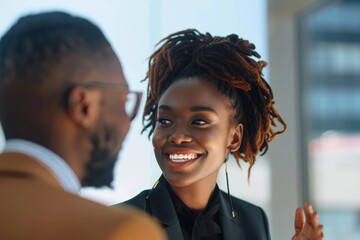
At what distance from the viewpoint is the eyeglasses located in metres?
0.82

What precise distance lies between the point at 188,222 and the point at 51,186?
0.89 metres

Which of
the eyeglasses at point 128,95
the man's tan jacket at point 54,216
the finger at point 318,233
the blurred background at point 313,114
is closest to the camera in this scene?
the man's tan jacket at point 54,216

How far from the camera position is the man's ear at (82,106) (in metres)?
0.81

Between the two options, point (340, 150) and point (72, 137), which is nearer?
point (72, 137)

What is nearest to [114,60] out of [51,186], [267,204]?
[51,186]

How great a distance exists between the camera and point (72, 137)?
81 cm

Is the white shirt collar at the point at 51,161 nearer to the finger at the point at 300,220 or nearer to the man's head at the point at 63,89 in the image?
the man's head at the point at 63,89

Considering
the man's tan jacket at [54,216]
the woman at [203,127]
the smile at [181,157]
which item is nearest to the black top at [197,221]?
the woman at [203,127]

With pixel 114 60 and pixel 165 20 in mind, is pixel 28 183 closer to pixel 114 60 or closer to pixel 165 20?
pixel 114 60

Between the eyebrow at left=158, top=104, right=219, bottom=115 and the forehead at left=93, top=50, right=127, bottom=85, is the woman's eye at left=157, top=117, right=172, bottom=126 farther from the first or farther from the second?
the forehead at left=93, top=50, right=127, bottom=85

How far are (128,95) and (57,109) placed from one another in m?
0.12

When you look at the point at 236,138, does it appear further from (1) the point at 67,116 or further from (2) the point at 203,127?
(1) the point at 67,116

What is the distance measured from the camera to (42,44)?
82 centimetres

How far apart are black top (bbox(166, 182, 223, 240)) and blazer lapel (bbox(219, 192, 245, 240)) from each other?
Result: 17mm
